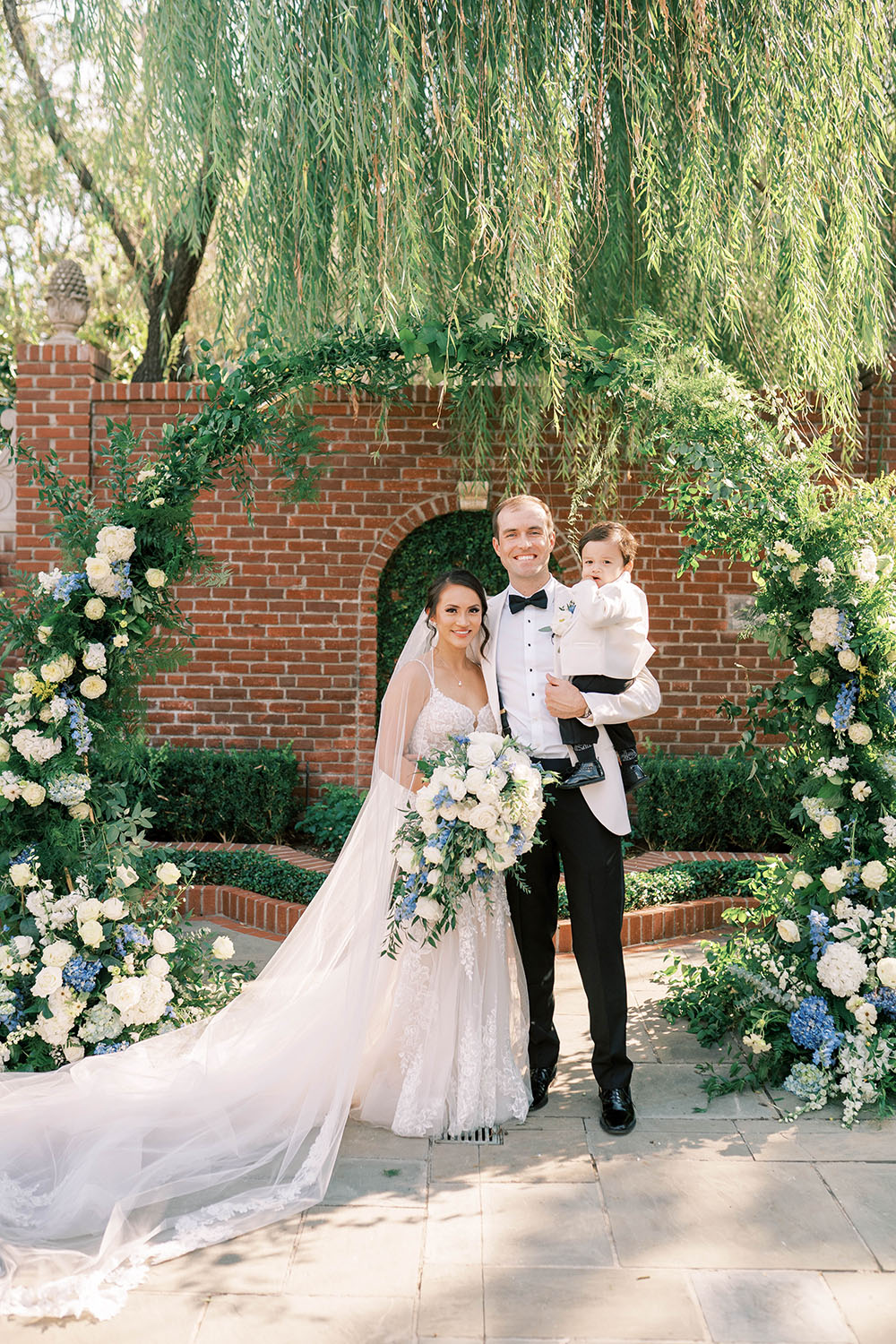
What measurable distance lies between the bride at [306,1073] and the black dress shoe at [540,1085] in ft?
0.32

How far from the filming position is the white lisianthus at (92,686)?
12.6 ft

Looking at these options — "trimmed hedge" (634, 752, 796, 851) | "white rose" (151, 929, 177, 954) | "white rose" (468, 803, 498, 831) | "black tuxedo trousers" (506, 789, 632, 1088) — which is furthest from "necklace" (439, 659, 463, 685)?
"trimmed hedge" (634, 752, 796, 851)

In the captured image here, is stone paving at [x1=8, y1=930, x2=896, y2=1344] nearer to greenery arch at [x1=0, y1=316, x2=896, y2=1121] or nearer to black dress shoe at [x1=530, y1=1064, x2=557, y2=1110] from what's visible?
black dress shoe at [x1=530, y1=1064, x2=557, y2=1110]

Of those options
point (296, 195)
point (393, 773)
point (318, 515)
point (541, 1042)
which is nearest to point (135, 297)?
point (318, 515)

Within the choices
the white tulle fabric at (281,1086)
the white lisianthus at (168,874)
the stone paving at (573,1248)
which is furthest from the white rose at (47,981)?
the stone paving at (573,1248)

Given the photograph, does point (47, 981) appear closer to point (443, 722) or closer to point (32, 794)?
point (32, 794)

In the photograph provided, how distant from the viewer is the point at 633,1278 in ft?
8.82

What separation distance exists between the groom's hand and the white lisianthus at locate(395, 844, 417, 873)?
0.67 m

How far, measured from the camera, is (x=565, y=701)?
3.55 m

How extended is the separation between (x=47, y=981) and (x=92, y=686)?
1.01 meters

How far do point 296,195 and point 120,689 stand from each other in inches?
82.0

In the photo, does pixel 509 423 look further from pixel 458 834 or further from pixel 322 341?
pixel 458 834

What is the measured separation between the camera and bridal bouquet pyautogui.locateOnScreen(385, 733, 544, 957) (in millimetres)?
3322

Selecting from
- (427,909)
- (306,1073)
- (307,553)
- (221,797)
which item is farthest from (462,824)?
(307,553)
